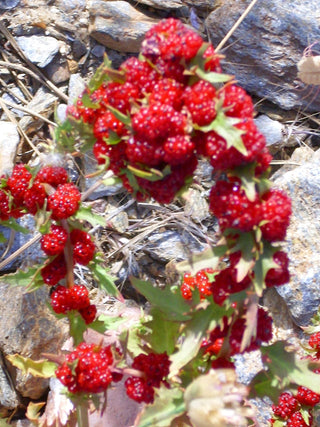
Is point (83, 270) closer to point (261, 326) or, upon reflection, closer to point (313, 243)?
point (313, 243)

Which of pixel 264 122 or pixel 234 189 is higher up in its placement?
pixel 234 189

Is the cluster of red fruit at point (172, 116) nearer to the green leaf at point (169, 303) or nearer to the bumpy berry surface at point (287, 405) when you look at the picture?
the green leaf at point (169, 303)

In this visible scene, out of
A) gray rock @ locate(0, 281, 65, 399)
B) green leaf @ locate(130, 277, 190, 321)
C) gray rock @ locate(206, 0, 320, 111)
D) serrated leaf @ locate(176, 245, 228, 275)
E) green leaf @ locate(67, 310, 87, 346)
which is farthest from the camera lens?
gray rock @ locate(206, 0, 320, 111)

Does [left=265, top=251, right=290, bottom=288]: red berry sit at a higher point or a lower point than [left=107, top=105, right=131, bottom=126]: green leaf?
lower

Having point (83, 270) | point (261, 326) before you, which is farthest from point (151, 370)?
point (83, 270)

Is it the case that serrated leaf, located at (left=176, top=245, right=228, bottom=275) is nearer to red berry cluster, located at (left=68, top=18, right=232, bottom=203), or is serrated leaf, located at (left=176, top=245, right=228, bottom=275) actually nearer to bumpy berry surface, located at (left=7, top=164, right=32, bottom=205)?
red berry cluster, located at (left=68, top=18, right=232, bottom=203)

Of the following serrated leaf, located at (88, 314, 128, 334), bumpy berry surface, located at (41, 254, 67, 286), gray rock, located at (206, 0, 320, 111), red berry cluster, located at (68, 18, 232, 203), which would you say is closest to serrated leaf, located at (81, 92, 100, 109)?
red berry cluster, located at (68, 18, 232, 203)

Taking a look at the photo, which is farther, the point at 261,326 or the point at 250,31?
the point at 250,31

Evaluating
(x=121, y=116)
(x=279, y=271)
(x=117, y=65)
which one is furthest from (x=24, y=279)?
(x=117, y=65)

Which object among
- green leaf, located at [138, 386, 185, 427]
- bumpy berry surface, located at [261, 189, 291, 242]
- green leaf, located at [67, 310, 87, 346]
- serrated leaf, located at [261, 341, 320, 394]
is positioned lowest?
green leaf, located at [67, 310, 87, 346]
